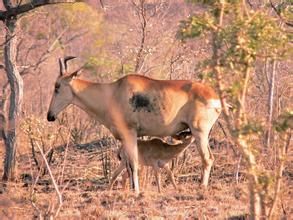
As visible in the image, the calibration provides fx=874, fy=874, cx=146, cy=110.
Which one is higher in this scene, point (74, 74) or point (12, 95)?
point (74, 74)

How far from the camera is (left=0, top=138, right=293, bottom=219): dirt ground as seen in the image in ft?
35.8

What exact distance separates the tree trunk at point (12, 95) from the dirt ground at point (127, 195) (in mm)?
328

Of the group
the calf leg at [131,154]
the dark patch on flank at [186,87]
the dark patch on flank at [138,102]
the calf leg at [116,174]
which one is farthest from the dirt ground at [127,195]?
the dark patch on flank at [186,87]

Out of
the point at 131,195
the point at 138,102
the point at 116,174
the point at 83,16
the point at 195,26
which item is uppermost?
the point at 83,16

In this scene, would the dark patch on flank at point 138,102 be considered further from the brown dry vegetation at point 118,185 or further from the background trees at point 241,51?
the background trees at point 241,51

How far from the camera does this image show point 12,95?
1355 cm

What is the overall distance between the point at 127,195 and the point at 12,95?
2755 millimetres

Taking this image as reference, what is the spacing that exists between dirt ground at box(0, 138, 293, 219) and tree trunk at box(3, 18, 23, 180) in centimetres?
33

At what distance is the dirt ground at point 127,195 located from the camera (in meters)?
10.9

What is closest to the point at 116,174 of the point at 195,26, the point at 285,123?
the point at 285,123

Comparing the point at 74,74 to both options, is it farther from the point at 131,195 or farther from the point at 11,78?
the point at 131,195

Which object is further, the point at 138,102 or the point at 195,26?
the point at 138,102

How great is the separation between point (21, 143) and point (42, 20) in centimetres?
2012

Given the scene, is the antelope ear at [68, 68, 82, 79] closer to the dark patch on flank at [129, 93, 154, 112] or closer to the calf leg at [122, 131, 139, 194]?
the dark patch on flank at [129, 93, 154, 112]
